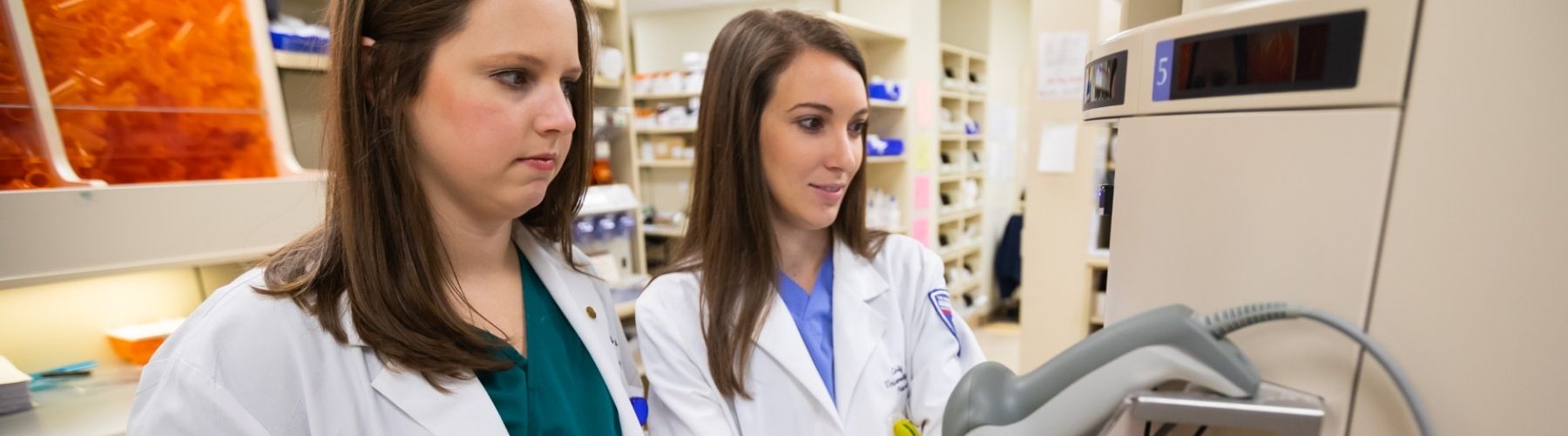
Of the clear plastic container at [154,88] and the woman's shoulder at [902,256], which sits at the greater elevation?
the clear plastic container at [154,88]

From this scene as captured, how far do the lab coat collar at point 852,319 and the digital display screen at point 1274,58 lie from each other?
699 millimetres

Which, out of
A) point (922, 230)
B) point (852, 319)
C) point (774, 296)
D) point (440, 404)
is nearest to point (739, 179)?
point (774, 296)

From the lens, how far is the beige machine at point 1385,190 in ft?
1.13

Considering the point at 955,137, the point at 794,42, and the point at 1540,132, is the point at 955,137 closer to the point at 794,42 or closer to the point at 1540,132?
the point at 794,42

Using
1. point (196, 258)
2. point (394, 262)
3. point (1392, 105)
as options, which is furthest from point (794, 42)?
point (196, 258)

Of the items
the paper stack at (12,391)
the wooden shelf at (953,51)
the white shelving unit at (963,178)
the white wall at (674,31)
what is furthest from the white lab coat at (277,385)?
the wooden shelf at (953,51)

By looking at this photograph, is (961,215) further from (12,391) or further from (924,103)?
(12,391)

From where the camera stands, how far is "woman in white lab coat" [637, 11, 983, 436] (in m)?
1.00

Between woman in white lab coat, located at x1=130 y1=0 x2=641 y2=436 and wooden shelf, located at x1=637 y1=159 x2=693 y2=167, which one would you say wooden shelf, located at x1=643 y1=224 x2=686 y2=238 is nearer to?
wooden shelf, located at x1=637 y1=159 x2=693 y2=167

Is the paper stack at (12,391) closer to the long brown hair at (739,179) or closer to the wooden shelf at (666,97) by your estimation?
the long brown hair at (739,179)

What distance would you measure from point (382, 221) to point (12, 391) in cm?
114

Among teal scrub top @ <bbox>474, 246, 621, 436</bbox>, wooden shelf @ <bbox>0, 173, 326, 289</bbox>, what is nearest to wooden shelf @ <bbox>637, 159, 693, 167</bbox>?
wooden shelf @ <bbox>0, 173, 326, 289</bbox>

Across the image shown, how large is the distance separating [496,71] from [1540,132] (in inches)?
32.8

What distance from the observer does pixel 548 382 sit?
87cm
